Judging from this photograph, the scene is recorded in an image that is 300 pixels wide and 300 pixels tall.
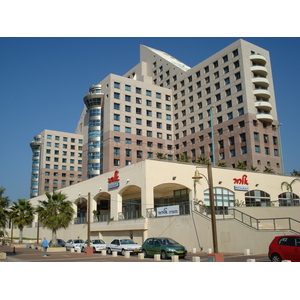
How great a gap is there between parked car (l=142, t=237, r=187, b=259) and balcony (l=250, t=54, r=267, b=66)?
5339cm

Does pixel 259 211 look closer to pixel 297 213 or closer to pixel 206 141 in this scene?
pixel 297 213

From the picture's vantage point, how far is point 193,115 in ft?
255

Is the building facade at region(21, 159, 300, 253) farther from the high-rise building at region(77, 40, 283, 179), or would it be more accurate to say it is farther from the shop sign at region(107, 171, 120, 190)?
the high-rise building at region(77, 40, 283, 179)

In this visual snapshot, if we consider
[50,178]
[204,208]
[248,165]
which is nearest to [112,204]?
[204,208]

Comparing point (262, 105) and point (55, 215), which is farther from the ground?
point (262, 105)

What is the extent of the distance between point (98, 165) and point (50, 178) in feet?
128

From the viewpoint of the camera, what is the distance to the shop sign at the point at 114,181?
39.3 m

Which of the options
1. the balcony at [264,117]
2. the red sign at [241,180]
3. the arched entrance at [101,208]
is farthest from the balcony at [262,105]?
the arched entrance at [101,208]

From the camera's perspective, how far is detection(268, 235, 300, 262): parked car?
15799mm

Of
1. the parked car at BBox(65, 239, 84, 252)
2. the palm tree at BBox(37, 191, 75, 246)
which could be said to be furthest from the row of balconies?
the parked car at BBox(65, 239, 84, 252)

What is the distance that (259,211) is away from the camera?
111 ft

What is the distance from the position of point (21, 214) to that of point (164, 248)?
3430cm

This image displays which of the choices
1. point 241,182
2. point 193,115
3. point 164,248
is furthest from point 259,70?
point 164,248

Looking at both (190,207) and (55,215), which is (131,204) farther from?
(190,207)
